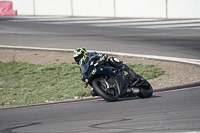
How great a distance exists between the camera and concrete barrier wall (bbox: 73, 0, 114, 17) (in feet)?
96.2

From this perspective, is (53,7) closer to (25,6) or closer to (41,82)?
(25,6)

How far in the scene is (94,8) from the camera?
30.2 m

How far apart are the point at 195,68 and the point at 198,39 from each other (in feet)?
21.8

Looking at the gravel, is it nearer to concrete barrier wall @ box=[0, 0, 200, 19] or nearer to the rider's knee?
the rider's knee

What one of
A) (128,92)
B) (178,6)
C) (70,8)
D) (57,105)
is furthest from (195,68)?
(70,8)

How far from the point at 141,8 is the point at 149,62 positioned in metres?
13.9

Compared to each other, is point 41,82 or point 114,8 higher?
point 114,8

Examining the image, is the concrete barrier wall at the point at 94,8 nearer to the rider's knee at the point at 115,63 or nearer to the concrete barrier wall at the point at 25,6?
the concrete barrier wall at the point at 25,6

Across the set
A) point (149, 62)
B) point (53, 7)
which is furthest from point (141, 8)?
point (149, 62)

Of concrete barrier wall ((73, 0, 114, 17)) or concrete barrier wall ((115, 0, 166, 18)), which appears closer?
concrete barrier wall ((115, 0, 166, 18))

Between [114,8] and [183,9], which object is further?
[114,8]

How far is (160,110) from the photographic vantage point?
22.4 feet

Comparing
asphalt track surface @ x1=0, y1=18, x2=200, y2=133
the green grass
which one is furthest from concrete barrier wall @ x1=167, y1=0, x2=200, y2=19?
the green grass

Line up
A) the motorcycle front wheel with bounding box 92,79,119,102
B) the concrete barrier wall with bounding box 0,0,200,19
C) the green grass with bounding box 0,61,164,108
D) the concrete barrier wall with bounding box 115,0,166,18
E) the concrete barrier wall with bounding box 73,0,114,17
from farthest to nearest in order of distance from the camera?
the concrete barrier wall with bounding box 73,0,114,17 → the concrete barrier wall with bounding box 115,0,166,18 → the concrete barrier wall with bounding box 0,0,200,19 → the green grass with bounding box 0,61,164,108 → the motorcycle front wheel with bounding box 92,79,119,102
